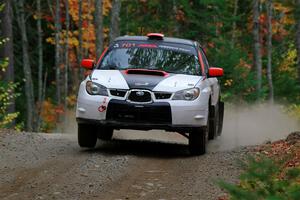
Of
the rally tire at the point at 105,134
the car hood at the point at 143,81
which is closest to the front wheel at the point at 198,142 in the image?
the car hood at the point at 143,81

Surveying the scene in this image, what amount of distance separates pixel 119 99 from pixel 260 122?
39.6 ft

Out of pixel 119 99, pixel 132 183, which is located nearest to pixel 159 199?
pixel 132 183

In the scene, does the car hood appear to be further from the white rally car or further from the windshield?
the windshield

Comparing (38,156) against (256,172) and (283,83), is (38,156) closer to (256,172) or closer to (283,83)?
(256,172)

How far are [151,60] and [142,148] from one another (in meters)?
1.59

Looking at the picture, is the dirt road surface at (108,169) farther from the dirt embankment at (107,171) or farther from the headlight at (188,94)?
the headlight at (188,94)

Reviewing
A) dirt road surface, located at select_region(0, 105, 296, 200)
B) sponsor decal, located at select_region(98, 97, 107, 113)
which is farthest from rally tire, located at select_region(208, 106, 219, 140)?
sponsor decal, located at select_region(98, 97, 107, 113)

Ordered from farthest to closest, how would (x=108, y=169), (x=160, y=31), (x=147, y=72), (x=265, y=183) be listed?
1. (x=160, y=31)
2. (x=147, y=72)
3. (x=108, y=169)
4. (x=265, y=183)

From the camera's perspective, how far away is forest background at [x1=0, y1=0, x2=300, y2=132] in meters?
29.3

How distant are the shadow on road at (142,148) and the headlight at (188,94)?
1087mm

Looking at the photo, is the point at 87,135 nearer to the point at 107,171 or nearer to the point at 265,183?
the point at 107,171

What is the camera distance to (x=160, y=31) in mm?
35375

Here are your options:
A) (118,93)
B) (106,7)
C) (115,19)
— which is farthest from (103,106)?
(106,7)

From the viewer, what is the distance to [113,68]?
1286cm
